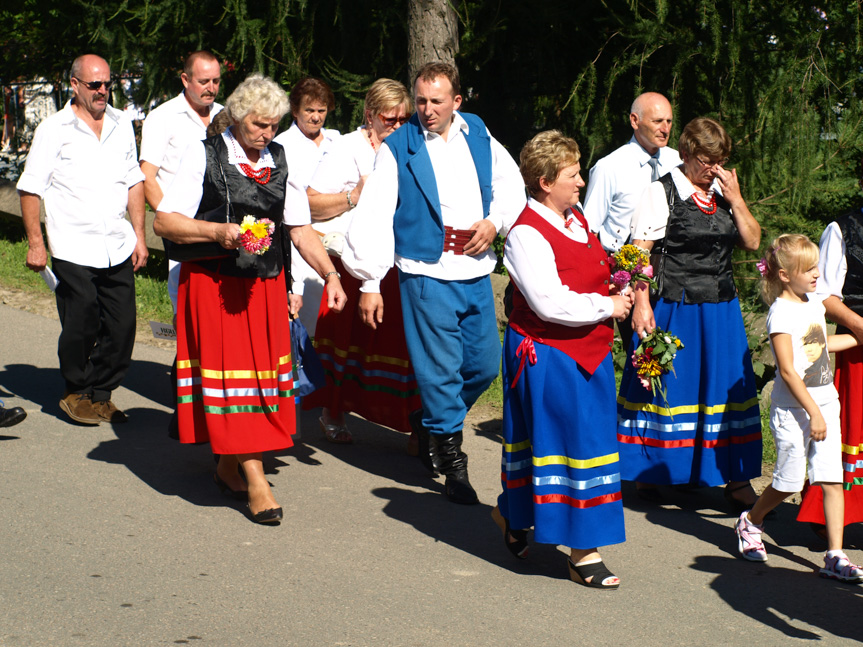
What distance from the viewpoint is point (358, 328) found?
21.2 ft

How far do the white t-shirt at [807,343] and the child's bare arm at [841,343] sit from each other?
0.21ft

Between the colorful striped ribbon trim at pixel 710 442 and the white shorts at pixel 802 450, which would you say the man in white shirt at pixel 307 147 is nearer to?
the colorful striped ribbon trim at pixel 710 442

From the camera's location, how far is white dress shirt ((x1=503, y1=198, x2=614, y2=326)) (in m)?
4.25

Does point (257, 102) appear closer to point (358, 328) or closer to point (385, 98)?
point (385, 98)

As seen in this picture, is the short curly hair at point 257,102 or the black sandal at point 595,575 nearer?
the black sandal at point 595,575

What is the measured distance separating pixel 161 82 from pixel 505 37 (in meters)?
3.43

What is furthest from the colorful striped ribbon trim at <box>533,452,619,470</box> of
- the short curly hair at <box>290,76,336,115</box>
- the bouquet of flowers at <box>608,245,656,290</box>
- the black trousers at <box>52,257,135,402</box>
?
the black trousers at <box>52,257,135,402</box>

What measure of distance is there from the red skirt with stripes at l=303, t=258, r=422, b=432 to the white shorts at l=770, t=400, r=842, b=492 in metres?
2.23

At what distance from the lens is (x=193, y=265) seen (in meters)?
5.17

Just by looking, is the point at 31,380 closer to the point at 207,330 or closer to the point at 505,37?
the point at 207,330

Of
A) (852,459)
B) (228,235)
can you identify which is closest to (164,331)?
(228,235)

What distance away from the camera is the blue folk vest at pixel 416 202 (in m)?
5.45

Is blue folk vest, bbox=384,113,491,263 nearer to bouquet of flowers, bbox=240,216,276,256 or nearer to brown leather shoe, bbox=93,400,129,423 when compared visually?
bouquet of flowers, bbox=240,216,276,256

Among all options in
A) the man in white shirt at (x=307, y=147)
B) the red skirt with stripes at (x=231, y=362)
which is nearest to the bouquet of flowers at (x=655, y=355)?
the red skirt with stripes at (x=231, y=362)
